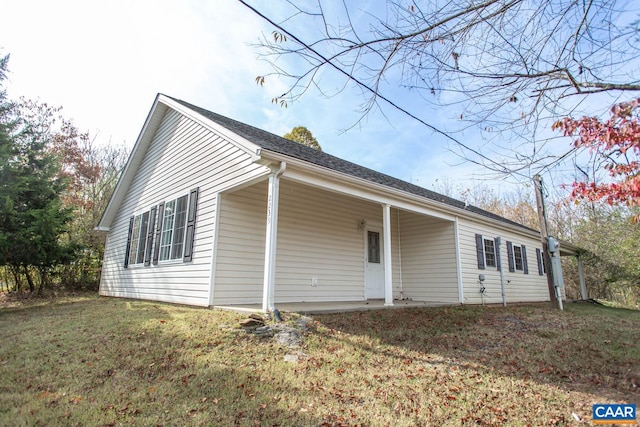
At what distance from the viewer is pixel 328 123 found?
3.99m

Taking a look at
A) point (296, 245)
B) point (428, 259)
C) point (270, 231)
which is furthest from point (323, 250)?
point (428, 259)

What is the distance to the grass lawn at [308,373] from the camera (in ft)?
9.45

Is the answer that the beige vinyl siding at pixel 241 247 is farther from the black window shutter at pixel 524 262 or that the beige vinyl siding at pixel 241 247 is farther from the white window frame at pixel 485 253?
the black window shutter at pixel 524 262

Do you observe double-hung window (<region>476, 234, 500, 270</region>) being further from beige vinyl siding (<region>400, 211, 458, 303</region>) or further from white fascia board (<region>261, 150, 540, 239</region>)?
beige vinyl siding (<region>400, 211, 458, 303</region>)

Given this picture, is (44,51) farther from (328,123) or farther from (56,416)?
(56,416)

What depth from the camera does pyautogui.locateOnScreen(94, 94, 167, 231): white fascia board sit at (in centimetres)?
1021

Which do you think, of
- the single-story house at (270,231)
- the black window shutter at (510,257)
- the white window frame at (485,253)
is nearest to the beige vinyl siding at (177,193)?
the single-story house at (270,231)

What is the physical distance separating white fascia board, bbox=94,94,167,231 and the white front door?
7.04 metres

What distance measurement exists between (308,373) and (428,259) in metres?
7.26

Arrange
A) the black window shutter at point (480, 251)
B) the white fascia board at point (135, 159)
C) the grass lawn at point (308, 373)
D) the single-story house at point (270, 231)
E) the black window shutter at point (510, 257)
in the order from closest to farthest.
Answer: the grass lawn at point (308, 373)
the single-story house at point (270, 231)
the white fascia board at point (135, 159)
the black window shutter at point (480, 251)
the black window shutter at point (510, 257)

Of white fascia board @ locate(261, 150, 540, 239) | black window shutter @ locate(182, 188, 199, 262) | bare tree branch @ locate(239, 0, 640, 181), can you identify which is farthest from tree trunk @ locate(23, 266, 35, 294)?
bare tree branch @ locate(239, 0, 640, 181)

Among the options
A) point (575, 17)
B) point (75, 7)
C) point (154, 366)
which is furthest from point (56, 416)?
point (575, 17)

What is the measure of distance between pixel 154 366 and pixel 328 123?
333cm

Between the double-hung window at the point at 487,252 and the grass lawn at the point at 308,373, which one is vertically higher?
the double-hung window at the point at 487,252
